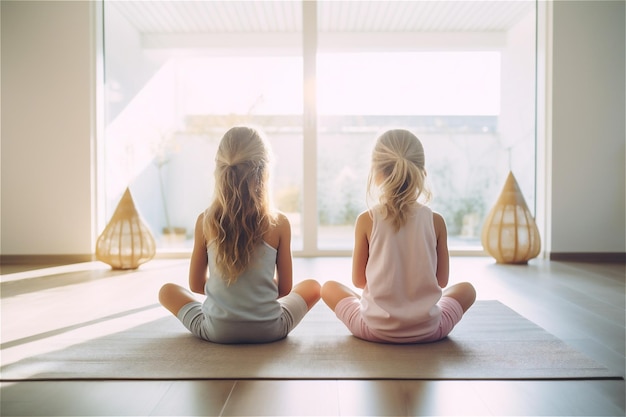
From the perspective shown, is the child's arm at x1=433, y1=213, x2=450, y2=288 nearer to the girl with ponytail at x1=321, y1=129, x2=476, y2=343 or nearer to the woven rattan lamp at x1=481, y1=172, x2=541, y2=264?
the girl with ponytail at x1=321, y1=129, x2=476, y2=343

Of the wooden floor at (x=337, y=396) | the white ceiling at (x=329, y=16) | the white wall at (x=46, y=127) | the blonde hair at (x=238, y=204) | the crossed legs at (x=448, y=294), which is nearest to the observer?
the wooden floor at (x=337, y=396)

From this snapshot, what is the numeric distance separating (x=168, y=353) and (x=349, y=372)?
0.59 metres

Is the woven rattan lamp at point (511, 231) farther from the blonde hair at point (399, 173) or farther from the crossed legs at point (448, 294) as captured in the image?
the blonde hair at point (399, 173)

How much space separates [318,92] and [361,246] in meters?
2.71

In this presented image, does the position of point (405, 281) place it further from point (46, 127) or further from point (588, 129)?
point (46, 127)

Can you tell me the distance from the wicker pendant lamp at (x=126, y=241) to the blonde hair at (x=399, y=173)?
89.5 inches

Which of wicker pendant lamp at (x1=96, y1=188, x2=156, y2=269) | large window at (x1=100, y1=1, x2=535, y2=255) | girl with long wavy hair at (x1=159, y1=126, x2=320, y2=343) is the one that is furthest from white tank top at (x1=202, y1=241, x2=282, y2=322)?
large window at (x1=100, y1=1, x2=535, y2=255)

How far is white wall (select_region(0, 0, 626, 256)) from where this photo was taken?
3910mm

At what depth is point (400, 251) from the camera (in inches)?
68.4

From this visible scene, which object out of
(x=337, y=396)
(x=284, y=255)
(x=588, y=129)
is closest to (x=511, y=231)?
(x=588, y=129)

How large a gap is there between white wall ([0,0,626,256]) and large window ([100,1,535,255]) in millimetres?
305

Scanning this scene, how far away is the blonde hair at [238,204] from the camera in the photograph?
67.6 inches

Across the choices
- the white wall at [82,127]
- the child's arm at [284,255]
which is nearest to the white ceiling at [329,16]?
the white wall at [82,127]

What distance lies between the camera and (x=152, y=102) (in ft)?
14.2
